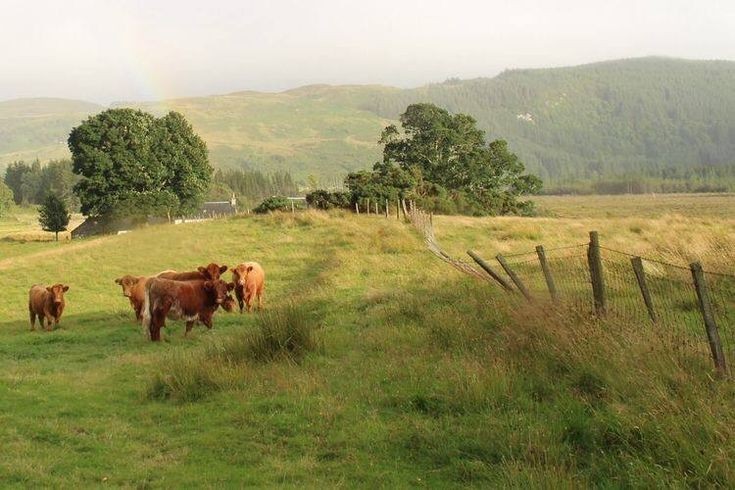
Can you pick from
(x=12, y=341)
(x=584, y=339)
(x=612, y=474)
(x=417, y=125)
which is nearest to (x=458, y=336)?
(x=584, y=339)

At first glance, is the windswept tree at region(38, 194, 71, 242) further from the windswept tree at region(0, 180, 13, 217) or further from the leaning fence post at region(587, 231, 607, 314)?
the leaning fence post at region(587, 231, 607, 314)

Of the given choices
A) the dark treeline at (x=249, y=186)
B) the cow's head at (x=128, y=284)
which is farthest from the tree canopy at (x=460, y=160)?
the dark treeline at (x=249, y=186)

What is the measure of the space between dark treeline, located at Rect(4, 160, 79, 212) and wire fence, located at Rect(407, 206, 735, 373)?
136 metres

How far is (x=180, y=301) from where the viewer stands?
1538 cm

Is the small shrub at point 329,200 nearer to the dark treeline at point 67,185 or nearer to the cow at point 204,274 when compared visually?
the cow at point 204,274

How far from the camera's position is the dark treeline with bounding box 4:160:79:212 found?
140 m

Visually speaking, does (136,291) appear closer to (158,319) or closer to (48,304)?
(48,304)

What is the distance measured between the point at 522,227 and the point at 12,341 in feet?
85.5

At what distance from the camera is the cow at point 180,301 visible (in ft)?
49.8

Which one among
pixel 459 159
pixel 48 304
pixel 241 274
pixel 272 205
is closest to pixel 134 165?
pixel 272 205

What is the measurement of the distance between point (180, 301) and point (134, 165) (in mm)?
49215

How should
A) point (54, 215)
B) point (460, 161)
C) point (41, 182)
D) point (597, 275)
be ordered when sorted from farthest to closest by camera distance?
1. point (41, 182)
2. point (54, 215)
3. point (460, 161)
4. point (597, 275)

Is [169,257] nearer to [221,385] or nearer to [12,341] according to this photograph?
[12,341]

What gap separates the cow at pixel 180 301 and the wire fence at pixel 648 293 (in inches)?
249
